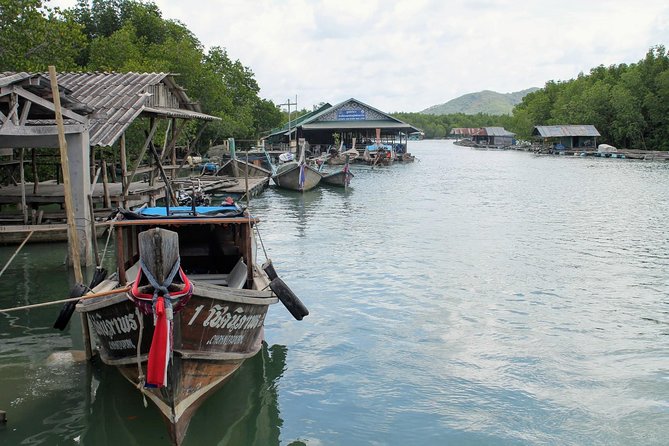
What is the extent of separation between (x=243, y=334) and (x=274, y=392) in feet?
4.22

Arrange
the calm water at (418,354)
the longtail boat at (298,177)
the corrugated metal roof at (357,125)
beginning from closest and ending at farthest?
the calm water at (418,354), the longtail boat at (298,177), the corrugated metal roof at (357,125)

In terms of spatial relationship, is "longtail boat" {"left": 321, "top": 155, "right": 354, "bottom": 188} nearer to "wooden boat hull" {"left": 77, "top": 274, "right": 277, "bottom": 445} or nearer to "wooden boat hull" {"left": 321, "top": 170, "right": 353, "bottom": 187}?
"wooden boat hull" {"left": 321, "top": 170, "right": 353, "bottom": 187}

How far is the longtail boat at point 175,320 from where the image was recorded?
20.1 feet

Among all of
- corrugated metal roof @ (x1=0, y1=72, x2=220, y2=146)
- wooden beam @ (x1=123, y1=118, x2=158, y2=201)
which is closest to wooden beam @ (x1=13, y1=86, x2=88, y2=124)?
corrugated metal roof @ (x1=0, y1=72, x2=220, y2=146)

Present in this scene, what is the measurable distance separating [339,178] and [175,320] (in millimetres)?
29123

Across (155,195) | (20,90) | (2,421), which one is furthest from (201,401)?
(155,195)

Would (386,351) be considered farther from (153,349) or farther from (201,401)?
(153,349)

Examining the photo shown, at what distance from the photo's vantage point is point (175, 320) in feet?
21.2

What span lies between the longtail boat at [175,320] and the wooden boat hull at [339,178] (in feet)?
86.0

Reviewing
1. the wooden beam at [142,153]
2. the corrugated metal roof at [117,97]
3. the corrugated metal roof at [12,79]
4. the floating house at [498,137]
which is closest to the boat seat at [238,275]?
the corrugated metal roof at [12,79]

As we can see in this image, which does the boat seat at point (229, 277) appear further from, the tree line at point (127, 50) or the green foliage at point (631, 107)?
the green foliage at point (631, 107)

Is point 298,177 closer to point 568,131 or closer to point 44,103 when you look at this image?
point 44,103

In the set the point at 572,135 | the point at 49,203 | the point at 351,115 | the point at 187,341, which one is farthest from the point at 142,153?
the point at 572,135

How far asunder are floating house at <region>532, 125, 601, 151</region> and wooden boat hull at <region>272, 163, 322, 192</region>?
5072 cm
